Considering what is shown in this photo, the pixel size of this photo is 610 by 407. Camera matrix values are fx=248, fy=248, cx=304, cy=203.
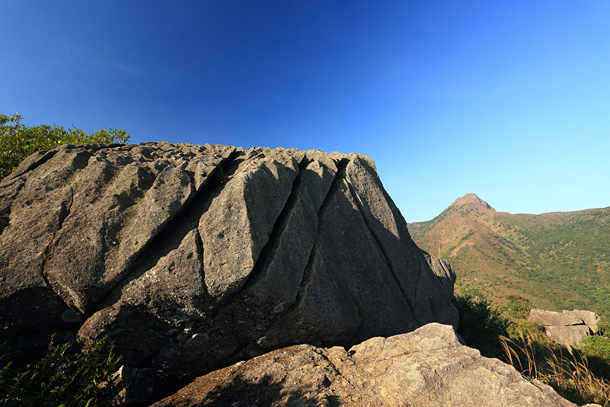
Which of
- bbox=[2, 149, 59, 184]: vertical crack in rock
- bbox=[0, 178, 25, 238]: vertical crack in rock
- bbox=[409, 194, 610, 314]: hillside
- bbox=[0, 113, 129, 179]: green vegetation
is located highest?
bbox=[0, 113, 129, 179]: green vegetation

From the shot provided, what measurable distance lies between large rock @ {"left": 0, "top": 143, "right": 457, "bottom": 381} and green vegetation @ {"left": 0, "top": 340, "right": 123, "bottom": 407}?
246cm

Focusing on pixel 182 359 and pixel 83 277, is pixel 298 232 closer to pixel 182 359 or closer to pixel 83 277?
pixel 182 359

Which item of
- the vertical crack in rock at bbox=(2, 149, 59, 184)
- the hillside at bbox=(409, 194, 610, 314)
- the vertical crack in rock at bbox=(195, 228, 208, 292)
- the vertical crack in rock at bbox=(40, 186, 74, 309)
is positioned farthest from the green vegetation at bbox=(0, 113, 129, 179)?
the hillside at bbox=(409, 194, 610, 314)

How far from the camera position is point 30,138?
21.9 meters

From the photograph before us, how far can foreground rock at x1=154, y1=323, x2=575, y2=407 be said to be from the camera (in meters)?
7.38

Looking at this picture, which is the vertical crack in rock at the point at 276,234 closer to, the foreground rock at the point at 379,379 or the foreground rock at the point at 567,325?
the foreground rock at the point at 379,379

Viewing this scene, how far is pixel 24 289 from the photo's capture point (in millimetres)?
9367

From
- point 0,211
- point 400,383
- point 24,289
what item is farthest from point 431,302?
point 0,211

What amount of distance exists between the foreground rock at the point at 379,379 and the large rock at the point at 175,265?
53.6 inches

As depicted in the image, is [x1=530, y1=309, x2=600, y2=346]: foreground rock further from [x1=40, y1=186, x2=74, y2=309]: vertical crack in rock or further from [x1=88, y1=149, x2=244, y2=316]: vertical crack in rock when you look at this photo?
[x1=40, y1=186, x2=74, y2=309]: vertical crack in rock

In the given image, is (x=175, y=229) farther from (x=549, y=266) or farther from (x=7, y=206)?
(x=549, y=266)

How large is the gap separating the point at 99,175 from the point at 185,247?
638cm

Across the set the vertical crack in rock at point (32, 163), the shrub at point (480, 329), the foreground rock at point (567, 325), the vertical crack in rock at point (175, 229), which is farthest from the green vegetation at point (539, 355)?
the vertical crack in rock at point (32, 163)

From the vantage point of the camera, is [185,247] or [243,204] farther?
[243,204]
